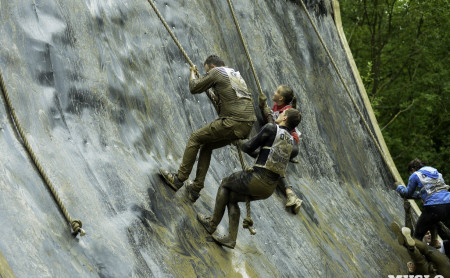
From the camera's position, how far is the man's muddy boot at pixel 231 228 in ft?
22.3

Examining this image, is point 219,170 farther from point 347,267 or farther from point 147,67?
point 347,267

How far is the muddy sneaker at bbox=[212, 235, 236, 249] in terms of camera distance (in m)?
6.88

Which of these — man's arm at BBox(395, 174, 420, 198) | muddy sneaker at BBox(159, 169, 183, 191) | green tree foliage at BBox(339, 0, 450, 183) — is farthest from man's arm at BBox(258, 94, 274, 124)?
green tree foliage at BBox(339, 0, 450, 183)

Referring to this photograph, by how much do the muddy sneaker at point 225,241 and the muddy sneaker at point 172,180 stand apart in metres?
0.61

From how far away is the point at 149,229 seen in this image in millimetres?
6375

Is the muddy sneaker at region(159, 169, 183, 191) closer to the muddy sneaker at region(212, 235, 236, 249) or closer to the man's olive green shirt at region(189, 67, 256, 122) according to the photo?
the muddy sneaker at region(212, 235, 236, 249)

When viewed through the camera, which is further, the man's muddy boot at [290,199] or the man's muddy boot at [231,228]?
the man's muddy boot at [290,199]

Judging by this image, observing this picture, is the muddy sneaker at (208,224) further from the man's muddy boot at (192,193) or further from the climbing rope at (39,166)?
the climbing rope at (39,166)

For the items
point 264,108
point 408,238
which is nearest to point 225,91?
point 264,108

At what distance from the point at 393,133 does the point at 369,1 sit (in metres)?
4.56

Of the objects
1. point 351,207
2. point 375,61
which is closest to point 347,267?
point 351,207

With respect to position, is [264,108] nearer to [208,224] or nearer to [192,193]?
[192,193]

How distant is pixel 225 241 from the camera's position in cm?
689

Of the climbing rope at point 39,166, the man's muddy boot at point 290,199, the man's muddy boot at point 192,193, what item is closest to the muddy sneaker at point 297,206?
the man's muddy boot at point 290,199
